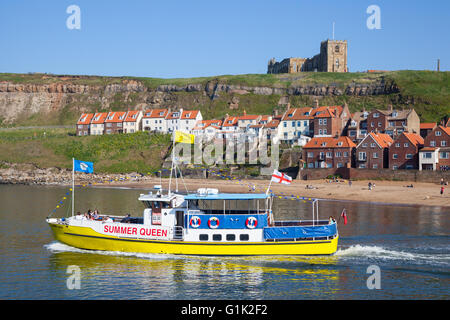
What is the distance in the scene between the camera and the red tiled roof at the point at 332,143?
88.1 m

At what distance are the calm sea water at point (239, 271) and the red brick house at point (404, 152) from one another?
41025 millimetres

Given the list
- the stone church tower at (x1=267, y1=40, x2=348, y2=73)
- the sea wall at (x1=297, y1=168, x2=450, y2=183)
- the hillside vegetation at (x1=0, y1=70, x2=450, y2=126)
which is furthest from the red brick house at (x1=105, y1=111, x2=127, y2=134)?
the stone church tower at (x1=267, y1=40, x2=348, y2=73)

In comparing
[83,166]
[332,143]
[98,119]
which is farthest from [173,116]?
[83,166]

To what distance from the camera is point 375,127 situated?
100 m

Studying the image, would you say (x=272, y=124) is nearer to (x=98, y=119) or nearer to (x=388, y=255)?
(x=98, y=119)

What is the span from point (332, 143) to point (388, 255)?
59.1m

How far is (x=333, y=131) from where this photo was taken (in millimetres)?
104812

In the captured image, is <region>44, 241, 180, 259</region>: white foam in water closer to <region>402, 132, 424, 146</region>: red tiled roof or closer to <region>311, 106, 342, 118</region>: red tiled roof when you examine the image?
<region>402, 132, 424, 146</region>: red tiled roof

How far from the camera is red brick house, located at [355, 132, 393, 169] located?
84438 mm

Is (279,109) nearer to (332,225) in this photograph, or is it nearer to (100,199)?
(100,199)

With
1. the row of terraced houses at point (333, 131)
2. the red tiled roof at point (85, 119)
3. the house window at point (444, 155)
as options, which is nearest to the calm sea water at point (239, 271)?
the house window at point (444, 155)

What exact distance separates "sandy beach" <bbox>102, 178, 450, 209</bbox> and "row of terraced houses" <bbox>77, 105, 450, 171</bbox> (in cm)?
749
